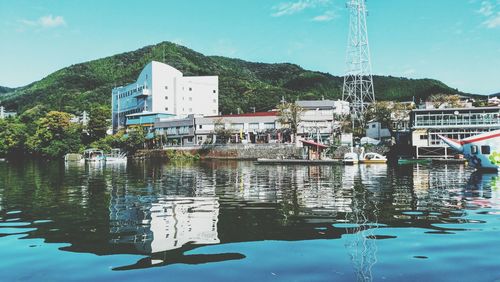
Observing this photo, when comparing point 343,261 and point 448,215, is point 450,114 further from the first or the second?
point 343,261

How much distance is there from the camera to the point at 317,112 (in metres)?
71.3

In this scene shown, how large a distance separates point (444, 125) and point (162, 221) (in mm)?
50970

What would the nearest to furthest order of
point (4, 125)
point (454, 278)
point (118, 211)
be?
point (454, 278), point (118, 211), point (4, 125)

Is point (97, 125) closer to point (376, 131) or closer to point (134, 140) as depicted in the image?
point (134, 140)

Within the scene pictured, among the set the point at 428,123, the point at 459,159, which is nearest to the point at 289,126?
the point at 428,123

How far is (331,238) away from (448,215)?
545 cm

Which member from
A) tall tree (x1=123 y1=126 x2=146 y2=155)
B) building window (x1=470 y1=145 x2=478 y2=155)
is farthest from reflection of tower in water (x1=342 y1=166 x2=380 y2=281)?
tall tree (x1=123 y1=126 x2=146 y2=155)

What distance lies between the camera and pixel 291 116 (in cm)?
6525

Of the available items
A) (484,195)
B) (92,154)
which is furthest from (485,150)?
(92,154)

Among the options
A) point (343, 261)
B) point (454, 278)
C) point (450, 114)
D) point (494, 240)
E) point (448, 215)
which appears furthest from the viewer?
point (450, 114)

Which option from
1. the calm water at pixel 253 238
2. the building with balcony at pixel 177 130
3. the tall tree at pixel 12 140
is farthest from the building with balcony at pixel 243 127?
the calm water at pixel 253 238

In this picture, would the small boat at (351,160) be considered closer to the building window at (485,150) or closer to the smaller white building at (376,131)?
the building window at (485,150)

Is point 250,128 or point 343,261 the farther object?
point 250,128

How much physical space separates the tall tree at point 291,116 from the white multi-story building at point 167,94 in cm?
2498
